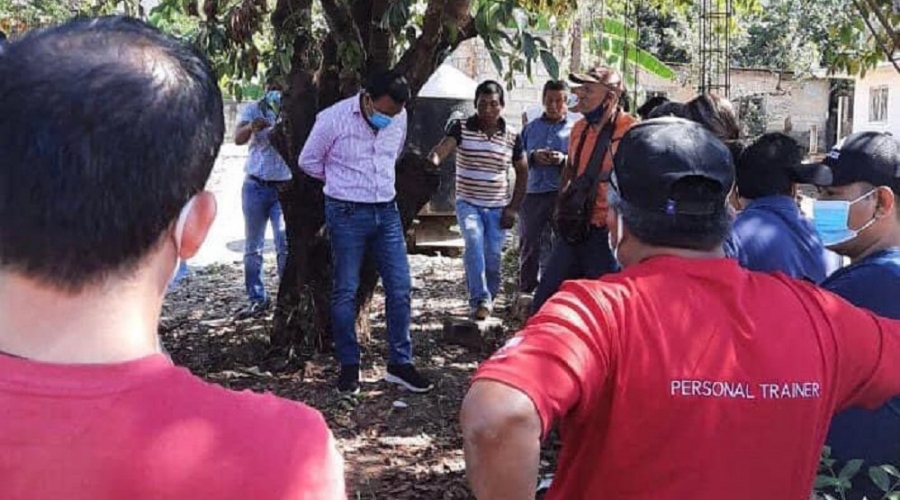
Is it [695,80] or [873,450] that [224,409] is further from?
[695,80]

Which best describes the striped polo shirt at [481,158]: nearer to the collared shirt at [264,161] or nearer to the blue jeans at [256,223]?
the collared shirt at [264,161]

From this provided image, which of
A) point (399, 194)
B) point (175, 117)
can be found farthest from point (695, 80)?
point (175, 117)

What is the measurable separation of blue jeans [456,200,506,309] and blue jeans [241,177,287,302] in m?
1.35

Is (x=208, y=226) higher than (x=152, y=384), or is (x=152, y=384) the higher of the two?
Result: (x=208, y=226)

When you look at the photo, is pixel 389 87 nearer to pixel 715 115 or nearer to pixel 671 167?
pixel 715 115

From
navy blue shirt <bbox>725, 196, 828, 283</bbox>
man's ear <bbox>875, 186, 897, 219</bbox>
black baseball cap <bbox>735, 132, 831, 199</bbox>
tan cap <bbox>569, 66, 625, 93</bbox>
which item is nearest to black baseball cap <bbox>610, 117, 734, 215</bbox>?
man's ear <bbox>875, 186, 897, 219</bbox>

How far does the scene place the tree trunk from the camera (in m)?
5.84

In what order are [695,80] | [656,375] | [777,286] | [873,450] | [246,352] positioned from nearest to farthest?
[656,375], [777,286], [873,450], [246,352], [695,80]

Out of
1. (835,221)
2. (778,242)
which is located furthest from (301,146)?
(835,221)

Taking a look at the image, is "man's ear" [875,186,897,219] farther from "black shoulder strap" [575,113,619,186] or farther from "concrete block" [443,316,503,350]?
"concrete block" [443,316,503,350]

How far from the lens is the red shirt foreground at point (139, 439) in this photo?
3.44 feet

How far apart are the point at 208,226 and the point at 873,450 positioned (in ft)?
5.90

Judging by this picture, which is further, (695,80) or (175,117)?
(695,80)

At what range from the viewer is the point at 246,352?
6188 mm
